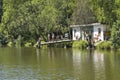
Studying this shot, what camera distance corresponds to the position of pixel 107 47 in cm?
6438

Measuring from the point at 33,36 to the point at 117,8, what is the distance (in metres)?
32.7

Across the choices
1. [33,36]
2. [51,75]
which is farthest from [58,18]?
[51,75]

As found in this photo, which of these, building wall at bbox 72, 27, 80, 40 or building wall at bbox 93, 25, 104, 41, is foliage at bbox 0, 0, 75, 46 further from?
building wall at bbox 93, 25, 104, 41

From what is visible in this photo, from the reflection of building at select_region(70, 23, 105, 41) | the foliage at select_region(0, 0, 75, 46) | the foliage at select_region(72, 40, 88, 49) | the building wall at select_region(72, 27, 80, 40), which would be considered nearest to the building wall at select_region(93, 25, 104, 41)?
the reflection of building at select_region(70, 23, 105, 41)

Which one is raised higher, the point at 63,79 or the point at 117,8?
the point at 117,8

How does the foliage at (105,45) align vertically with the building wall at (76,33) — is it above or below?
below

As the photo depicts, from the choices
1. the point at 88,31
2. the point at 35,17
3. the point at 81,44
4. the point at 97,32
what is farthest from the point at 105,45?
the point at 35,17

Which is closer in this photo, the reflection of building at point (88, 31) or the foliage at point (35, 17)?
the reflection of building at point (88, 31)

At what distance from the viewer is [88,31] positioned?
79.4 metres

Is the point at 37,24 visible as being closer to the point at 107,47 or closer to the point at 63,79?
the point at 107,47

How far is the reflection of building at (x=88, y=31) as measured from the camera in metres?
75.2

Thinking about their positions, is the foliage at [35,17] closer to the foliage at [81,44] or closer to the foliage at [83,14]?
the foliage at [83,14]

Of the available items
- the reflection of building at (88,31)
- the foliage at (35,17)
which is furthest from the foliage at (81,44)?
the foliage at (35,17)

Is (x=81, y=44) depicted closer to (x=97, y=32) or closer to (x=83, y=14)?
(x=83, y=14)
